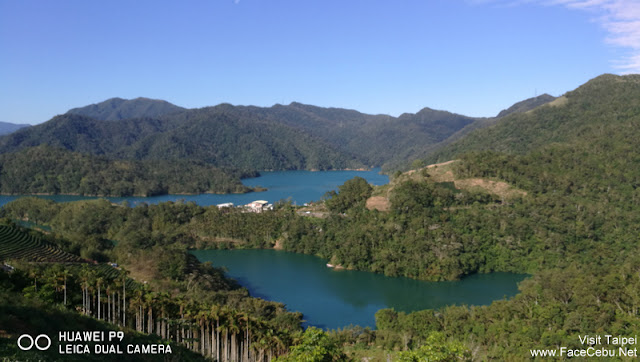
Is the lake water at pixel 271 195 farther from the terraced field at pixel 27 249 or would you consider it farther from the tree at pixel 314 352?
the tree at pixel 314 352

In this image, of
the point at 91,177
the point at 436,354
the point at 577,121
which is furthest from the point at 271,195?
the point at 436,354

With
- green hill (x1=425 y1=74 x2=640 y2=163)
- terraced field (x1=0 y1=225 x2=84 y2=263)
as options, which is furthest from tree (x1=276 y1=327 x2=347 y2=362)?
green hill (x1=425 y1=74 x2=640 y2=163)

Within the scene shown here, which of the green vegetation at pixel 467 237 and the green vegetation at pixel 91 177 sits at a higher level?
the green vegetation at pixel 91 177

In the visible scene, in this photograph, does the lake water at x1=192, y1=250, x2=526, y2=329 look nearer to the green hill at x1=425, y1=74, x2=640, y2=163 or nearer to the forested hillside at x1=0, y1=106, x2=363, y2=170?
the green hill at x1=425, y1=74, x2=640, y2=163

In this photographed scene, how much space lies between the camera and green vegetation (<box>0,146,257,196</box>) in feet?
324

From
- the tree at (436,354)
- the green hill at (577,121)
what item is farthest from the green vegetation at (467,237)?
the tree at (436,354)

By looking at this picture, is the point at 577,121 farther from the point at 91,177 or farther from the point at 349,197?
the point at 91,177

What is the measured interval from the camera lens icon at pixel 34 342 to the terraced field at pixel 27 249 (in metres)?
24.4

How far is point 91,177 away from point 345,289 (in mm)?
81915

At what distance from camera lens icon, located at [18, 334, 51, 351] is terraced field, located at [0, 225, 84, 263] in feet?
80.1

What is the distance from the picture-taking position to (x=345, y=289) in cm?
3950

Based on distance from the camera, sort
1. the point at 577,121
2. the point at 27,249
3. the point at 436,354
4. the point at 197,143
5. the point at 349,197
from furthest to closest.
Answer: the point at 197,143 → the point at 577,121 → the point at 349,197 → the point at 27,249 → the point at 436,354

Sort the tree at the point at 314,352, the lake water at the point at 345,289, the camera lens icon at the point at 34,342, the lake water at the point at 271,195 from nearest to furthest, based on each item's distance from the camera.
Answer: the camera lens icon at the point at 34,342 < the tree at the point at 314,352 < the lake water at the point at 345,289 < the lake water at the point at 271,195

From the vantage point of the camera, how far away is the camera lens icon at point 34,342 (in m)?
10.6
